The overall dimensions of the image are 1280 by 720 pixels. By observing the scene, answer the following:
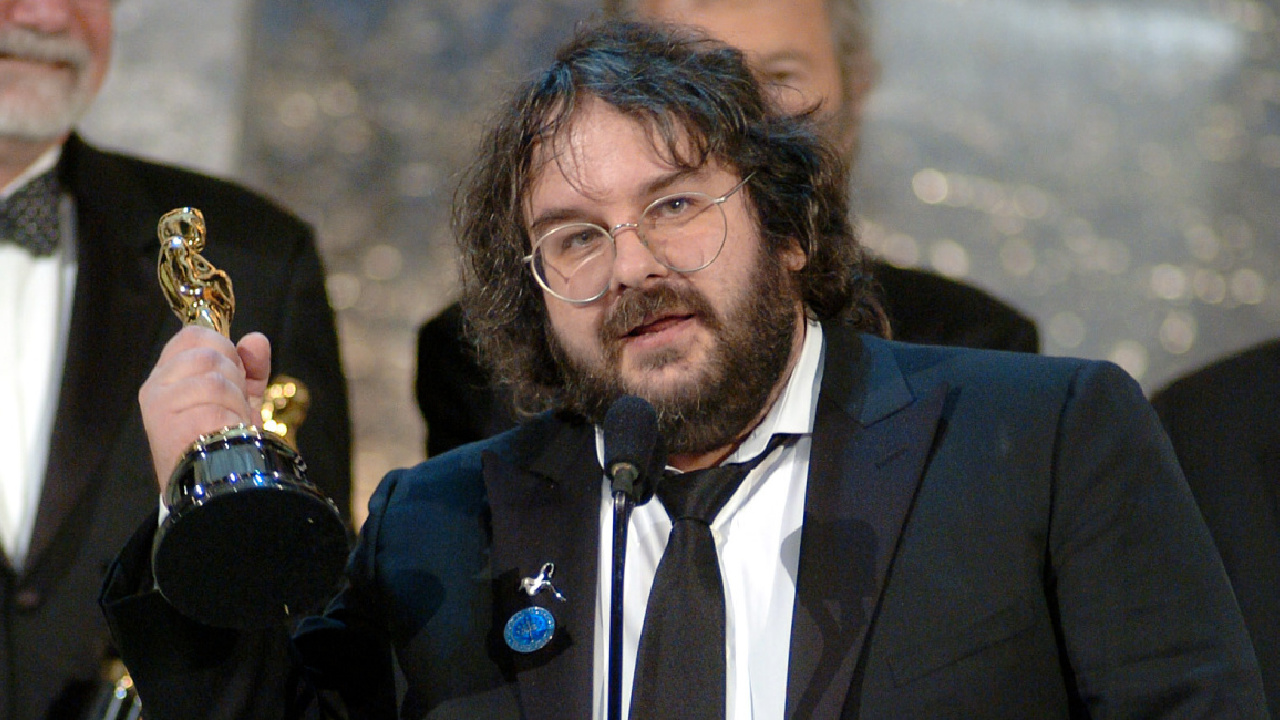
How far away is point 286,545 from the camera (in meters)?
1.67

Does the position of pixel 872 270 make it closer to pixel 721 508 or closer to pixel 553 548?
pixel 721 508

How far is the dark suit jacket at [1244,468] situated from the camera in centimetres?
260

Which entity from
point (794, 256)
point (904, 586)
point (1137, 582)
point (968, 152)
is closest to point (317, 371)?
point (794, 256)

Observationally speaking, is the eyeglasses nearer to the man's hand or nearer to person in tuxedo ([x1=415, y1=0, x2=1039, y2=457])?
the man's hand

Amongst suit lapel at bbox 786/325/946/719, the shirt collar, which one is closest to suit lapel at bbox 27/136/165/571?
the shirt collar

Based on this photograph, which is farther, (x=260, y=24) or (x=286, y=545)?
(x=260, y=24)

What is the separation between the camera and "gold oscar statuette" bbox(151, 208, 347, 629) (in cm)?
165

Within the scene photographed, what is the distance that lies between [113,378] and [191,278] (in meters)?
0.91

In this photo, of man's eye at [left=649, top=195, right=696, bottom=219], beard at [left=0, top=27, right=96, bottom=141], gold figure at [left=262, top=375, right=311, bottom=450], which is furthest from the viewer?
beard at [left=0, top=27, right=96, bottom=141]

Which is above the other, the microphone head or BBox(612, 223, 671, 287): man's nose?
BBox(612, 223, 671, 287): man's nose

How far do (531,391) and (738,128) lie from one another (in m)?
0.57

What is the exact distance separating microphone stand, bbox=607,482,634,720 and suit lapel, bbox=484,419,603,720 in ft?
1.23

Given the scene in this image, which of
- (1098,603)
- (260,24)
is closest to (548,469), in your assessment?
(1098,603)

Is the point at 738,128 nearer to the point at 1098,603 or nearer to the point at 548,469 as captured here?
the point at 548,469
